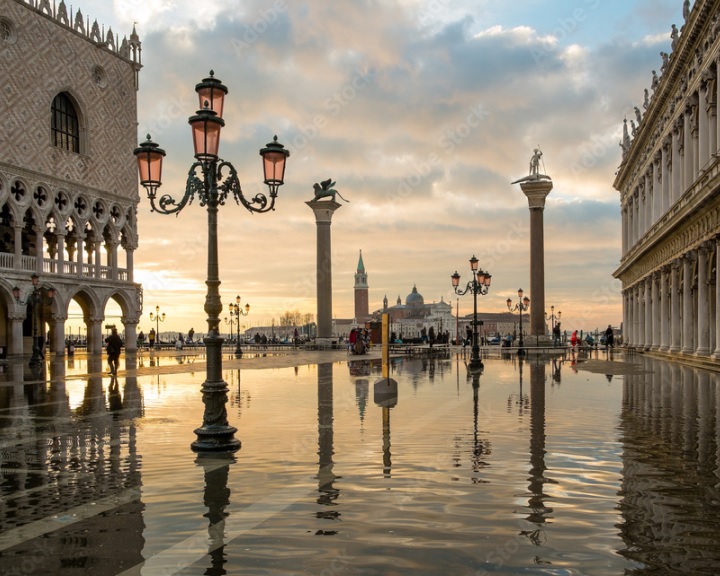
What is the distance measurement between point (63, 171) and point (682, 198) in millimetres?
33952

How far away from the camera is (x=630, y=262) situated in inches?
2046

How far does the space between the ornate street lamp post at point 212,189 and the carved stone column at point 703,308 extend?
863 inches

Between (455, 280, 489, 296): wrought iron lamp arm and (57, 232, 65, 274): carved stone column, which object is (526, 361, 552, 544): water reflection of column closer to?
(455, 280, 489, 296): wrought iron lamp arm

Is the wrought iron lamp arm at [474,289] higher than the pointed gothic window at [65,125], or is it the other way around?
the pointed gothic window at [65,125]

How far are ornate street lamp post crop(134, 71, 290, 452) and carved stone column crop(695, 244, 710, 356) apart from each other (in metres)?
21.9

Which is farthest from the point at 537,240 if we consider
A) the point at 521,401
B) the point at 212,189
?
the point at 212,189

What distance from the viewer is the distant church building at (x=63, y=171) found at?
134 ft

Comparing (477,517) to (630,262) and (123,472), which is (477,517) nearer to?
(123,472)

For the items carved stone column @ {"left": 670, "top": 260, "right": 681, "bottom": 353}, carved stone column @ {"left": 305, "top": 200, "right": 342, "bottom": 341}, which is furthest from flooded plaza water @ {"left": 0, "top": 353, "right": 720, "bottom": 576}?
carved stone column @ {"left": 305, "top": 200, "right": 342, "bottom": 341}

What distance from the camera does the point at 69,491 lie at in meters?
7.73

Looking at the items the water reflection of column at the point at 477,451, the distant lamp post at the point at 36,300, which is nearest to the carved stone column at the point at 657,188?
the water reflection of column at the point at 477,451

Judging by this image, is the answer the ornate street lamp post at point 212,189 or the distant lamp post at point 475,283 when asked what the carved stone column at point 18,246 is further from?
the ornate street lamp post at point 212,189

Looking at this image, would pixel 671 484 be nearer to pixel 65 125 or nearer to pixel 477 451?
pixel 477 451

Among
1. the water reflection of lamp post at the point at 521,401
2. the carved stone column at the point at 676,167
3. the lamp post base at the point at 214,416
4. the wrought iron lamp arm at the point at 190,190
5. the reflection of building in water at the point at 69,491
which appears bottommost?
the water reflection of lamp post at the point at 521,401
